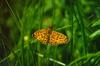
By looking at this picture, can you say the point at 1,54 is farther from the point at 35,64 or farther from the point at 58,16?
the point at 58,16

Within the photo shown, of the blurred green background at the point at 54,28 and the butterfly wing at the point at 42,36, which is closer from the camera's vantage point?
the butterfly wing at the point at 42,36

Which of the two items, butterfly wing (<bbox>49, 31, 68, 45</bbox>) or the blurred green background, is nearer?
butterfly wing (<bbox>49, 31, 68, 45</bbox>)

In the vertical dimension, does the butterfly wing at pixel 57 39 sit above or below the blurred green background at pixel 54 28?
above

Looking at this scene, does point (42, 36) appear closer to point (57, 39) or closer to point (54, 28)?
point (57, 39)

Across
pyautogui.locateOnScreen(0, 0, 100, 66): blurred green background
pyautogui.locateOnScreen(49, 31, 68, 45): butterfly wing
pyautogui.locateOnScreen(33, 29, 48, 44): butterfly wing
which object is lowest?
pyautogui.locateOnScreen(0, 0, 100, 66): blurred green background

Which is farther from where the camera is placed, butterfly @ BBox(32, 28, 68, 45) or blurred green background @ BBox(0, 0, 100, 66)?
blurred green background @ BBox(0, 0, 100, 66)

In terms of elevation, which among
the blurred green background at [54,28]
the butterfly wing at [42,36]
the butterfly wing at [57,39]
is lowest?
the blurred green background at [54,28]

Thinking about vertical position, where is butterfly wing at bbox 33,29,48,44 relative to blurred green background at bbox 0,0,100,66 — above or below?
above

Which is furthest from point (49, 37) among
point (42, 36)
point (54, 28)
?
point (54, 28)
